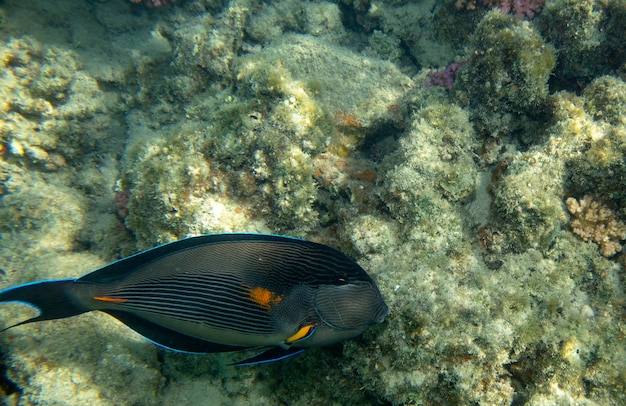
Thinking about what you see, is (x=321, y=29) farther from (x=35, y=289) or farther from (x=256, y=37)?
(x=35, y=289)

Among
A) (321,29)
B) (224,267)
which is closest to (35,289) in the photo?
(224,267)

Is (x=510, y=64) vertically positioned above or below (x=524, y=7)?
below

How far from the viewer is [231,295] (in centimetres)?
179

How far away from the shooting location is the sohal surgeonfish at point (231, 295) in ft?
5.73

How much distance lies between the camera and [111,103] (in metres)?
5.62

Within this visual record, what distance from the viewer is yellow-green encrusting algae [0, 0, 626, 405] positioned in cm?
232

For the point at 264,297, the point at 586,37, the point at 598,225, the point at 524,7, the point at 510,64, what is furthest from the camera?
the point at 524,7

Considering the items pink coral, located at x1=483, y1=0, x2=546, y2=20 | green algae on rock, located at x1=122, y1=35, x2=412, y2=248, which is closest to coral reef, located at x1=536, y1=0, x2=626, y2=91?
pink coral, located at x1=483, y1=0, x2=546, y2=20

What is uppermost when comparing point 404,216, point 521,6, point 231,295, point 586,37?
point 586,37

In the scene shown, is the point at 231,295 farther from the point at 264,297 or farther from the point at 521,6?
the point at 521,6

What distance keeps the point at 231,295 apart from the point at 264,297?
0.19m

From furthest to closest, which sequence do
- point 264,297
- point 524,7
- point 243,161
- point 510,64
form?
point 524,7 < point 243,161 < point 510,64 < point 264,297

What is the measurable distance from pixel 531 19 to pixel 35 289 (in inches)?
219

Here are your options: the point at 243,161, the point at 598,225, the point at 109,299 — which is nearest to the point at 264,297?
the point at 109,299
